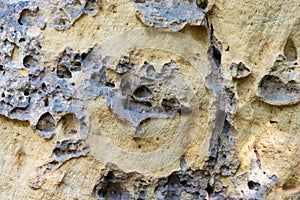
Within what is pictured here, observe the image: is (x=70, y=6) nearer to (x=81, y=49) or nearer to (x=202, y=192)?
(x=81, y=49)

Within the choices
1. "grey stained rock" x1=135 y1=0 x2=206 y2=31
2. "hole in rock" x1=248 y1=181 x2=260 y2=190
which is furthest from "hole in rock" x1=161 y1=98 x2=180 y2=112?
"hole in rock" x1=248 y1=181 x2=260 y2=190

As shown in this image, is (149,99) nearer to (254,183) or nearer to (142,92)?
(142,92)

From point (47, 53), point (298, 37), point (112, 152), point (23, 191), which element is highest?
point (298, 37)

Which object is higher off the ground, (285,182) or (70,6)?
(70,6)

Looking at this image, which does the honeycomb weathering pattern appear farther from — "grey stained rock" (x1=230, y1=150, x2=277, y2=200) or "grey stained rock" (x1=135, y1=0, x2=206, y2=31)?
"grey stained rock" (x1=230, y1=150, x2=277, y2=200)

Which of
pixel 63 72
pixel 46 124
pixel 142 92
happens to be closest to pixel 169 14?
pixel 142 92

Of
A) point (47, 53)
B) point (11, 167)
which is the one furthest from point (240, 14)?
point (11, 167)
